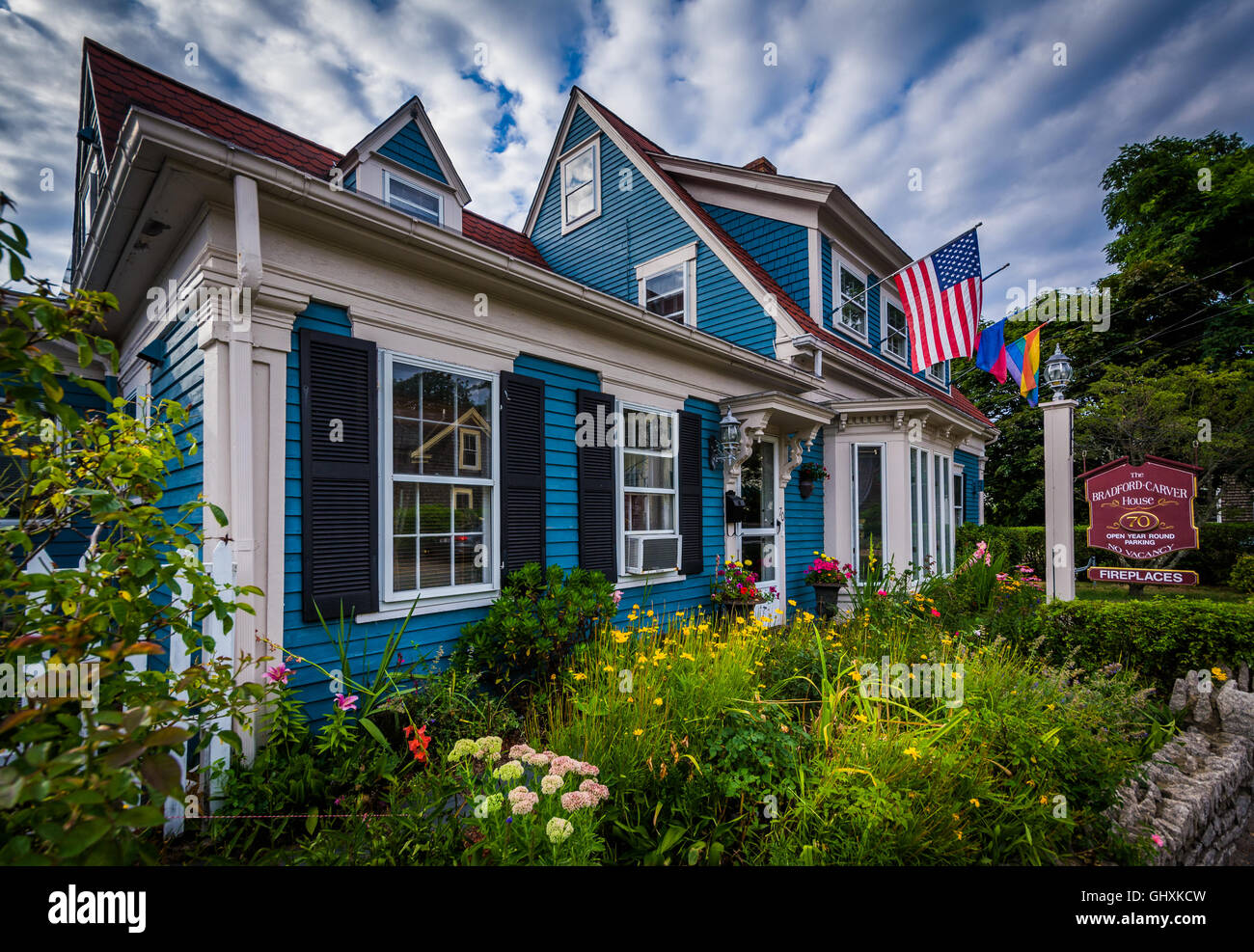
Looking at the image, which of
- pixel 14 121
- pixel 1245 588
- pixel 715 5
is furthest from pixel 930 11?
pixel 1245 588

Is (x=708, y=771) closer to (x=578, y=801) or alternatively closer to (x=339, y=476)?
(x=578, y=801)

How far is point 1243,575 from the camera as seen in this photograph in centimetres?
998

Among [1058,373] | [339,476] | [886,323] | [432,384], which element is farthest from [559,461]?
[886,323]

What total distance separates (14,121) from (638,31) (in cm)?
514

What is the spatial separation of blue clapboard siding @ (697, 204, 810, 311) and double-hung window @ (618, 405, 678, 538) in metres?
4.28

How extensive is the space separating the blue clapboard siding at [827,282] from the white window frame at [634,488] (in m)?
4.25

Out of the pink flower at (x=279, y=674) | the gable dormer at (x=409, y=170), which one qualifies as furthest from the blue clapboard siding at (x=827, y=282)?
the pink flower at (x=279, y=674)

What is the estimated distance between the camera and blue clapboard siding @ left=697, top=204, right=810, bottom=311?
8.23 metres

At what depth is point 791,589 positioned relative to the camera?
7.30m

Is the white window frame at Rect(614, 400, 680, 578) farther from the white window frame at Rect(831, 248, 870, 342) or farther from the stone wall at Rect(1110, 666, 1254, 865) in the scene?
the white window frame at Rect(831, 248, 870, 342)

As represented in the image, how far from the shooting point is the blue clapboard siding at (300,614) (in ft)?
9.93

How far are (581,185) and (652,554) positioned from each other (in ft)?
26.4
